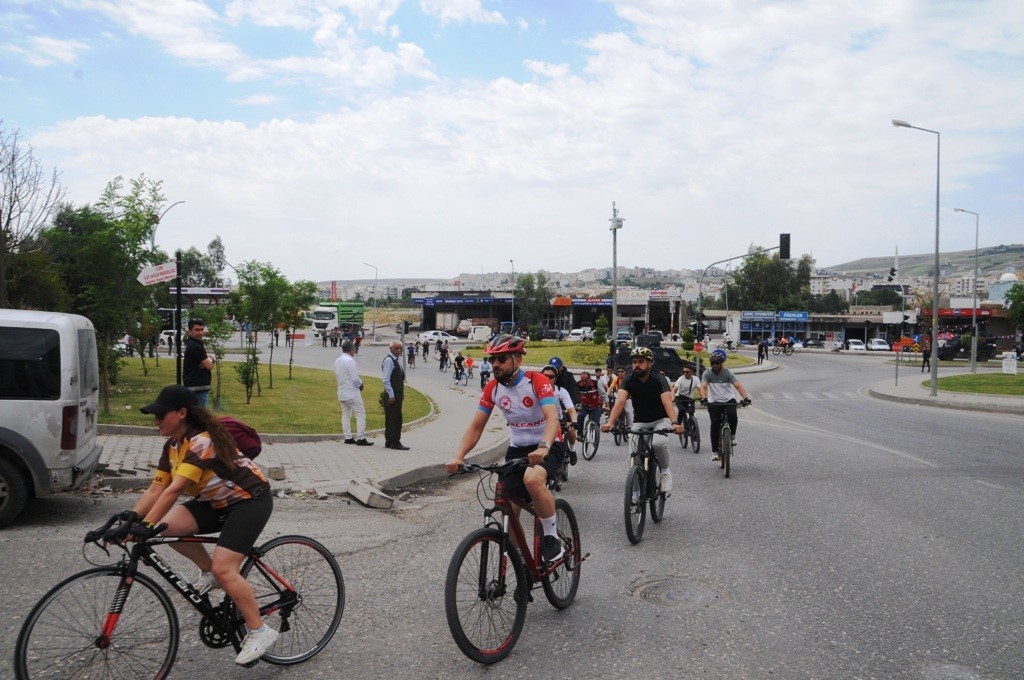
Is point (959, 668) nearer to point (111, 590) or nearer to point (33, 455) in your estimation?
point (111, 590)

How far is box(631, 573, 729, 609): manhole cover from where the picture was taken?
5672mm

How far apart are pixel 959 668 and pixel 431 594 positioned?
11.3 feet

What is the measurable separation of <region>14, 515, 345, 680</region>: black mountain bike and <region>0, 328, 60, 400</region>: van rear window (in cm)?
423

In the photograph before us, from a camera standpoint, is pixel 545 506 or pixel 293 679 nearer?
pixel 293 679

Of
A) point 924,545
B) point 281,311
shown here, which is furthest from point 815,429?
point 281,311

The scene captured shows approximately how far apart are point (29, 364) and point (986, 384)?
33.5 meters

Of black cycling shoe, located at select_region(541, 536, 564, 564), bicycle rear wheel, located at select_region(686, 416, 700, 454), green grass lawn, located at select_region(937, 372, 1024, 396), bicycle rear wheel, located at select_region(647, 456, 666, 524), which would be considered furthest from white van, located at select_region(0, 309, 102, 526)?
green grass lawn, located at select_region(937, 372, 1024, 396)

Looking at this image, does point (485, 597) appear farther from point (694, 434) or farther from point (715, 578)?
point (694, 434)

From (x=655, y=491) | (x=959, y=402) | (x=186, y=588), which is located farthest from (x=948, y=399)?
(x=186, y=588)

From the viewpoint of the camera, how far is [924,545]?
721 centimetres

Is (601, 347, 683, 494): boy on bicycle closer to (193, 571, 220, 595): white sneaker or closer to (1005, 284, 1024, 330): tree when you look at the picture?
(193, 571, 220, 595): white sneaker

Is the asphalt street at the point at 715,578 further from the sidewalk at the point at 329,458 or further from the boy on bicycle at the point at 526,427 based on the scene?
the boy on bicycle at the point at 526,427

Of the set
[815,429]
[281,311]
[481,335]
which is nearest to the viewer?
[815,429]

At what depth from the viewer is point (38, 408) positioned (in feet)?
24.5
